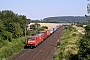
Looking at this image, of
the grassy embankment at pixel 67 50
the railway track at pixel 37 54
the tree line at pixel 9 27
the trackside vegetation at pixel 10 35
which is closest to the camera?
the grassy embankment at pixel 67 50

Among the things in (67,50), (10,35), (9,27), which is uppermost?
(9,27)

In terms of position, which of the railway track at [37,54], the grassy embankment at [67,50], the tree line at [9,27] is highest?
the tree line at [9,27]

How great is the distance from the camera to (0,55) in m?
30.8

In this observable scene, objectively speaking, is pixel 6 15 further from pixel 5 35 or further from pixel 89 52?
pixel 89 52

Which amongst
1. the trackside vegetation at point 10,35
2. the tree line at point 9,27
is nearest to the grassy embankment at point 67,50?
the trackside vegetation at point 10,35

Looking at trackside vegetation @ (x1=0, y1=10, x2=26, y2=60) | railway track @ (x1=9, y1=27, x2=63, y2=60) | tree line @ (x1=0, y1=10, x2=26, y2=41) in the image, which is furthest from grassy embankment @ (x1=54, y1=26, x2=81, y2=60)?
tree line @ (x1=0, y1=10, x2=26, y2=41)

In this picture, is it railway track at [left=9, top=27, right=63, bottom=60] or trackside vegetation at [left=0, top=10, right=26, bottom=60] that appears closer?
railway track at [left=9, top=27, right=63, bottom=60]

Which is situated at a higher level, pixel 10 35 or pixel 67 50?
pixel 10 35

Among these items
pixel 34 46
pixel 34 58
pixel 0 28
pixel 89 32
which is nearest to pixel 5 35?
pixel 0 28

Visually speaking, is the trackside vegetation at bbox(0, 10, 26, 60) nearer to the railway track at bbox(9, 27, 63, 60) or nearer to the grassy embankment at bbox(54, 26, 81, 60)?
the railway track at bbox(9, 27, 63, 60)

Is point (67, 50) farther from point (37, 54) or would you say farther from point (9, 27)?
point (9, 27)

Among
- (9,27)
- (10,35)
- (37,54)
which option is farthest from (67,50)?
(9,27)

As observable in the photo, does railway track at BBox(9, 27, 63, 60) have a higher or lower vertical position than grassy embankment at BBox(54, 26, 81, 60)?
lower

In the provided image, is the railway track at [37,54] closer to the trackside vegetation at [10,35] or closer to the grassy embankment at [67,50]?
the grassy embankment at [67,50]
